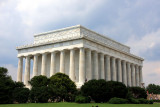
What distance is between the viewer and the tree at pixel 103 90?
4762 centimetres

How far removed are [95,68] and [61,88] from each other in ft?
67.6

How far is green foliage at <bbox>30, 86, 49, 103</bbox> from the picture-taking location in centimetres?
4581

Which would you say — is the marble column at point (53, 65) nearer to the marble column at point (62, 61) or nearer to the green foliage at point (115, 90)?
the marble column at point (62, 61)

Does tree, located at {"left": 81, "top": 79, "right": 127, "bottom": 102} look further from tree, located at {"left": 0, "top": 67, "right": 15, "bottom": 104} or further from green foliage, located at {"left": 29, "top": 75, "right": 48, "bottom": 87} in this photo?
tree, located at {"left": 0, "top": 67, "right": 15, "bottom": 104}

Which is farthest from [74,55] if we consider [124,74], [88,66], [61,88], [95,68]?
[124,74]

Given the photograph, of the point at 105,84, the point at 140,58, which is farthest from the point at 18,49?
the point at 140,58

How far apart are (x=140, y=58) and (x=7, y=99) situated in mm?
68126

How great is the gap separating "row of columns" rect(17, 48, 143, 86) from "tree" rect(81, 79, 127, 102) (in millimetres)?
11930

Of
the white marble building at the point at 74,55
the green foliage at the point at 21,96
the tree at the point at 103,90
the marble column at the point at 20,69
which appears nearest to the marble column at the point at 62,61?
the white marble building at the point at 74,55

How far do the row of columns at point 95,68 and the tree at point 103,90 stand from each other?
11930mm

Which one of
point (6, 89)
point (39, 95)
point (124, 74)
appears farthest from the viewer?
point (124, 74)

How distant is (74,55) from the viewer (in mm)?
66062

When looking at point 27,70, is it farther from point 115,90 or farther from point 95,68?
point 115,90

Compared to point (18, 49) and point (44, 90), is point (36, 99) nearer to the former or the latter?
point (44, 90)
